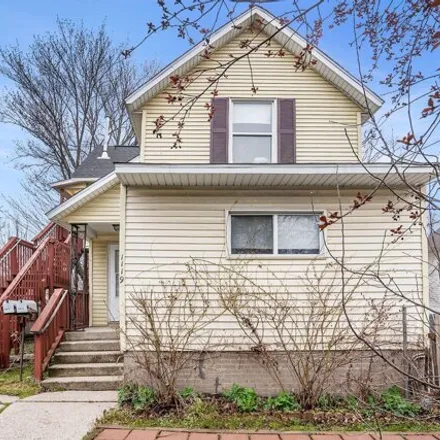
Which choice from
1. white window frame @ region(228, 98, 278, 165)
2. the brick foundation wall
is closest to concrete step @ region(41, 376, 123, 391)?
the brick foundation wall

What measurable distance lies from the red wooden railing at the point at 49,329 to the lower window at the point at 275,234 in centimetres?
334

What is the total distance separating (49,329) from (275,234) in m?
4.16

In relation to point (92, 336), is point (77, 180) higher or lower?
higher

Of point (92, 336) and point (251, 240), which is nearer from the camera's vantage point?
point (251, 240)

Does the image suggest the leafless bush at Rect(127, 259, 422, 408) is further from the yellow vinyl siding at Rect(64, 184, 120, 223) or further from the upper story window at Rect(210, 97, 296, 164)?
the yellow vinyl siding at Rect(64, 184, 120, 223)

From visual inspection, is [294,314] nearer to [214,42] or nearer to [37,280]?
[214,42]

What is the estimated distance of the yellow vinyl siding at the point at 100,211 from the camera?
986cm

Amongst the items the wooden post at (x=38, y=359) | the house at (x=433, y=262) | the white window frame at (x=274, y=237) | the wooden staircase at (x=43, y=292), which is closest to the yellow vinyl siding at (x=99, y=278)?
the wooden staircase at (x=43, y=292)

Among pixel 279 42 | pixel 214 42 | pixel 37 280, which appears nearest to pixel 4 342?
pixel 37 280

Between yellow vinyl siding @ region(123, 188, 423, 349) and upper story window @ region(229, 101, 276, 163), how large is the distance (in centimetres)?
161

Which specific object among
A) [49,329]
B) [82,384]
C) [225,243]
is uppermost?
[225,243]

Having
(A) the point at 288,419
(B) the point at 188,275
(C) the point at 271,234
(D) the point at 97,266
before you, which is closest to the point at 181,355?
(B) the point at 188,275

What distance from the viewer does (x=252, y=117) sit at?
29.7ft

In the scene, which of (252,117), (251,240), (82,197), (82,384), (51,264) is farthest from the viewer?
(51,264)
